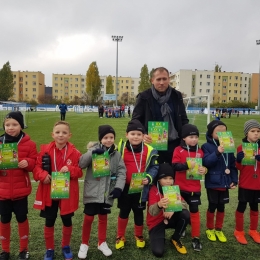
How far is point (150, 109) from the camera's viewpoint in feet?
12.0

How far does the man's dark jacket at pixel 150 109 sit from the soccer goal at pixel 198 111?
11.4 meters

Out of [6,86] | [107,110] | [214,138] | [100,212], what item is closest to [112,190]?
[100,212]

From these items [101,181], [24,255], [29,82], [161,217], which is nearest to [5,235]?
[24,255]

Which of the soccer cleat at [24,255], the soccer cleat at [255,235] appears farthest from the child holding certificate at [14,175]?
the soccer cleat at [255,235]

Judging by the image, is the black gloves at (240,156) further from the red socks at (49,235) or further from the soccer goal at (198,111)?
the soccer goal at (198,111)

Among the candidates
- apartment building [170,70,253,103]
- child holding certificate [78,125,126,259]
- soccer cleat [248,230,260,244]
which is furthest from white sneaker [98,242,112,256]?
apartment building [170,70,253,103]

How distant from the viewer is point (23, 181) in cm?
311

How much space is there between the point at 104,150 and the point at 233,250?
2091mm

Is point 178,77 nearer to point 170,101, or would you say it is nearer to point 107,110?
point 107,110

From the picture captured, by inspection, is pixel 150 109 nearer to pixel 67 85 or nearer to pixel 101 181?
pixel 101 181

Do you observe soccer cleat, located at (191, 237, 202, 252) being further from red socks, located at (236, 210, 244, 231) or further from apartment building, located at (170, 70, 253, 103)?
apartment building, located at (170, 70, 253, 103)

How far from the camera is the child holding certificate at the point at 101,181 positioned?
10.2 feet

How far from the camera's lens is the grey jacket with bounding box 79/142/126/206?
3168 mm

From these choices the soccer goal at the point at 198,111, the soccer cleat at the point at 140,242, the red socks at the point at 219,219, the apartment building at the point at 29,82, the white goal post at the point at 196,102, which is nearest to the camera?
the soccer cleat at the point at 140,242
